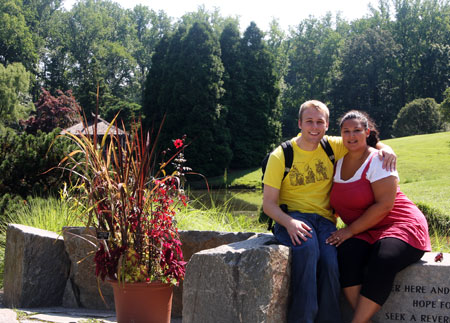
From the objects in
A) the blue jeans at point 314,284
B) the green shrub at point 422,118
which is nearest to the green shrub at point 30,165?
the blue jeans at point 314,284

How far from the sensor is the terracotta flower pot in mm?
3564

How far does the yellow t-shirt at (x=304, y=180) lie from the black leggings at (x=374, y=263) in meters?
0.32

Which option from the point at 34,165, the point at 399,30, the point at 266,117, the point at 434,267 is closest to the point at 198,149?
the point at 266,117

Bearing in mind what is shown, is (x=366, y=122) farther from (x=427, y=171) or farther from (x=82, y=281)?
(x=427, y=171)

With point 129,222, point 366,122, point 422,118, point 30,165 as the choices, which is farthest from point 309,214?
point 422,118

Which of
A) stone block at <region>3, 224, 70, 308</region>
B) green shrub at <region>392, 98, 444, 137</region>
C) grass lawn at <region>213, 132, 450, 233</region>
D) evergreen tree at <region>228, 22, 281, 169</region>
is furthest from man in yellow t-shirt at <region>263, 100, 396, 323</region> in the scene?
green shrub at <region>392, 98, 444, 137</region>

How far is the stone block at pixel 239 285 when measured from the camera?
2.82 metres

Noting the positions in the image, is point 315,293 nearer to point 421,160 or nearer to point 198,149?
point 421,160

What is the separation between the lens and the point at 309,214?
3.16 metres

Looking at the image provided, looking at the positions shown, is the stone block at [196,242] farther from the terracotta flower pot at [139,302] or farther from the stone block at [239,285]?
the stone block at [239,285]

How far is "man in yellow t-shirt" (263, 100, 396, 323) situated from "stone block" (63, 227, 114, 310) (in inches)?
82.6

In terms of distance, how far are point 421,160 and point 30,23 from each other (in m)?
39.8

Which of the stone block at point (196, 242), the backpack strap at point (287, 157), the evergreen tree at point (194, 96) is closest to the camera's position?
the backpack strap at point (287, 157)

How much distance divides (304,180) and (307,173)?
5 cm
